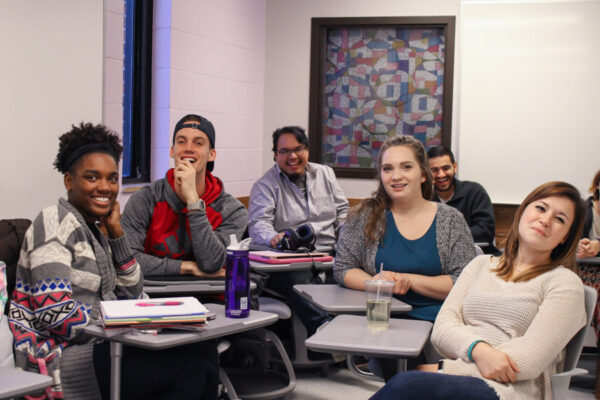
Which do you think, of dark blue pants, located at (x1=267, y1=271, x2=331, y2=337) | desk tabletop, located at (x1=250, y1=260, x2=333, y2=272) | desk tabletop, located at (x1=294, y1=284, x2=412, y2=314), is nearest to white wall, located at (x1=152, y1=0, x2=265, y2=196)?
dark blue pants, located at (x1=267, y1=271, x2=331, y2=337)

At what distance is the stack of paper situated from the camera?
205 centimetres

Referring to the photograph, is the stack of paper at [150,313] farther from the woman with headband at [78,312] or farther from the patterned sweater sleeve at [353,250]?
the patterned sweater sleeve at [353,250]

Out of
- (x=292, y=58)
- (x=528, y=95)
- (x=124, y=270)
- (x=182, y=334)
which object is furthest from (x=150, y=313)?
(x=292, y=58)

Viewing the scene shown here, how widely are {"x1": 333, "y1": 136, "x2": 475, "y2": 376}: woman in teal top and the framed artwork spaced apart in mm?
2739

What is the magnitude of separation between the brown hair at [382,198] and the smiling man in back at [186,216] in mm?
665

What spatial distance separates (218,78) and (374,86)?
53.7 inches

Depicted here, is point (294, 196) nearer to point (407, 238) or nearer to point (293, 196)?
point (293, 196)

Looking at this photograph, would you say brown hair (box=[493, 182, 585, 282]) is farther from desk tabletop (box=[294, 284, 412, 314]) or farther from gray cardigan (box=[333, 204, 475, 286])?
gray cardigan (box=[333, 204, 475, 286])

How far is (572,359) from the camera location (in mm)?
2141

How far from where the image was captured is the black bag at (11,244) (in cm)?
238

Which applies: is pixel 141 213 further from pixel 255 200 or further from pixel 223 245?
pixel 255 200

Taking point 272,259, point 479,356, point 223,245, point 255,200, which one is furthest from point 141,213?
point 479,356

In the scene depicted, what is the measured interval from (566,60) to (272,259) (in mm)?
3015

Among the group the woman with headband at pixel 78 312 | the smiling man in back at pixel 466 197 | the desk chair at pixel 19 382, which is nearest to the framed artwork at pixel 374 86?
the smiling man in back at pixel 466 197
